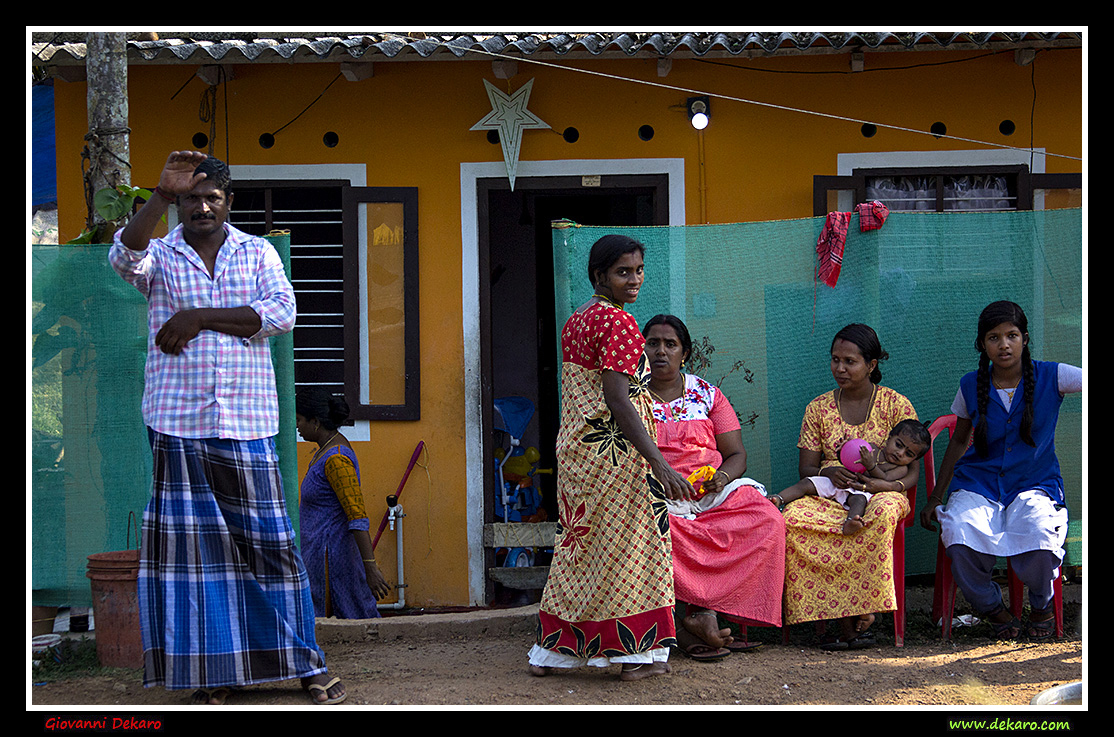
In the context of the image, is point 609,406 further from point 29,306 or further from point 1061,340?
point 1061,340

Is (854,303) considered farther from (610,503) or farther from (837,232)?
(610,503)

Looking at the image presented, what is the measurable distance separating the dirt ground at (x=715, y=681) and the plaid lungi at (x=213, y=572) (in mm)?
185

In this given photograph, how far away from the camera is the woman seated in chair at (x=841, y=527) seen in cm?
452

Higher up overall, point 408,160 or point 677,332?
point 408,160

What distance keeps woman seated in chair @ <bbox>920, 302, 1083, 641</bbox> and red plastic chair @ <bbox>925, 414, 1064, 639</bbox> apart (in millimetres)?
53

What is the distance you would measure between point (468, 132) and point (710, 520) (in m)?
2.84

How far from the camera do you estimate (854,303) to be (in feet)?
17.0

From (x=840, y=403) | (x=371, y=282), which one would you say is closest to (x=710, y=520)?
(x=840, y=403)

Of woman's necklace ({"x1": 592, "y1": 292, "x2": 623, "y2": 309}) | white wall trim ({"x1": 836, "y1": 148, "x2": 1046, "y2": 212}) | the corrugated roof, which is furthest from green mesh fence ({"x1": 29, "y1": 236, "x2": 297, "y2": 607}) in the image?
white wall trim ({"x1": 836, "y1": 148, "x2": 1046, "y2": 212})

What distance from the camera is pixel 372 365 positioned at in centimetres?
599

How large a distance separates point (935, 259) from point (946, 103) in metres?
1.34

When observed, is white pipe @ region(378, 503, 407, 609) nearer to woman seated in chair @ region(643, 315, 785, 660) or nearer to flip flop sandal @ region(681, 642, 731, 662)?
woman seated in chair @ region(643, 315, 785, 660)

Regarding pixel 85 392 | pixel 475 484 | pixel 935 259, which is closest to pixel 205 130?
pixel 85 392

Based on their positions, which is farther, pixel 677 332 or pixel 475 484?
pixel 475 484
